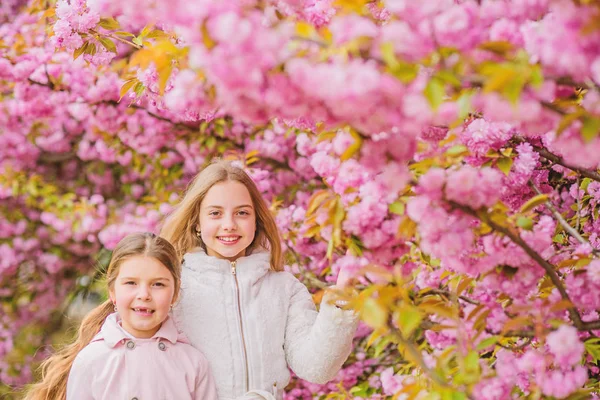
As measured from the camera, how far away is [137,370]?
7.93 ft

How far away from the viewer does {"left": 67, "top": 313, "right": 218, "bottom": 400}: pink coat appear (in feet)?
7.86

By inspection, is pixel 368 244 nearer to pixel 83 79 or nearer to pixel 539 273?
pixel 539 273

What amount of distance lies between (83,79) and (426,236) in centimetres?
348

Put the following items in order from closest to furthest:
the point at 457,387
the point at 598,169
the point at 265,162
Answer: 1. the point at 457,387
2. the point at 598,169
3. the point at 265,162

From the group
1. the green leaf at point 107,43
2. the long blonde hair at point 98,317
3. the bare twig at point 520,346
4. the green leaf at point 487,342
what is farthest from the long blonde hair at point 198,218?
the green leaf at point 487,342

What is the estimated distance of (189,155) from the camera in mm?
5047

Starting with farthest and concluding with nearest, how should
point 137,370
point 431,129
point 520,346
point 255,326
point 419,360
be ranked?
point 255,326
point 137,370
point 520,346
point 431,129
point 419,360

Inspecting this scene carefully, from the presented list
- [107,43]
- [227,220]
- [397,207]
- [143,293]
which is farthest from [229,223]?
[397,207]

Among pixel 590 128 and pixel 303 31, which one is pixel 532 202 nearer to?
pixel 590 128

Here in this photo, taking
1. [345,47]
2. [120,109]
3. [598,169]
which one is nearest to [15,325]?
[120,109]

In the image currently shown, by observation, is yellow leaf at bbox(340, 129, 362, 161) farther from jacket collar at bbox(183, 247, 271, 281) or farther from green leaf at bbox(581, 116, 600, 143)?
jacket collar at bbox(183, 247, 271, 281)

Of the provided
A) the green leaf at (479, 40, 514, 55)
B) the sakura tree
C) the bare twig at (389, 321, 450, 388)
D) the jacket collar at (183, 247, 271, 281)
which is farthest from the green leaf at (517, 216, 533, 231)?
the jacket collar at (183, 247, 271, 281)

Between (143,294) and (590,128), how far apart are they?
1530 mm

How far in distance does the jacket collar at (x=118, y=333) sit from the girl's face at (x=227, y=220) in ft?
1.03
